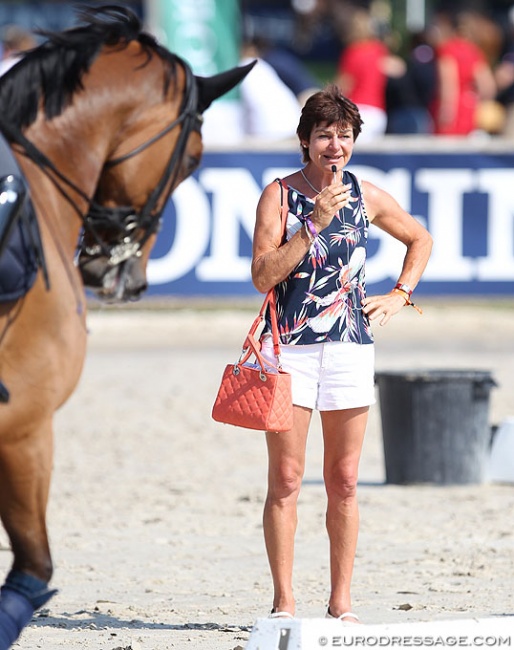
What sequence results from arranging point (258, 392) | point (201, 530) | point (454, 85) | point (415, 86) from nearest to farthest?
point (258, 392) < point (201, 530) < point (454, 85) < point (415, 86)

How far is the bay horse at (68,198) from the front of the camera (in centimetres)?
403

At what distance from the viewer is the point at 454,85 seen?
16234mm

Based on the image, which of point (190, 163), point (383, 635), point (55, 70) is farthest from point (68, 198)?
point (383, 635)

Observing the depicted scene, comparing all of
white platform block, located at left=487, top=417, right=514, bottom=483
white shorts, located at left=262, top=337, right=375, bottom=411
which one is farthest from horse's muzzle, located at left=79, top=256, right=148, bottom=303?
white platform block, located at left=487, top=417, right=514, bottom=483

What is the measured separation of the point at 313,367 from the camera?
500cm

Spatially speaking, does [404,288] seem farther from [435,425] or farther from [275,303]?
[435,425]

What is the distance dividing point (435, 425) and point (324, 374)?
3135mm

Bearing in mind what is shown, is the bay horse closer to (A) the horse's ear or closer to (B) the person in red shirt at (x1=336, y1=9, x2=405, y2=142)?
(A) the horse's ear

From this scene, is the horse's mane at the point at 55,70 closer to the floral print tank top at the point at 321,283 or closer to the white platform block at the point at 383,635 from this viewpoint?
the floral print tank top at the point at 321,283

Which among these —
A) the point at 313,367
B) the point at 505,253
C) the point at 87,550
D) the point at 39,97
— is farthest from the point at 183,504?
the point at 505,253

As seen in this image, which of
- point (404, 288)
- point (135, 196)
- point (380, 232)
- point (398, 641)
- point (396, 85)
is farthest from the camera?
point (396, 85)

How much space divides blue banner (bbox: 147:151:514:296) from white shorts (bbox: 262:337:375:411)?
804 centimetres

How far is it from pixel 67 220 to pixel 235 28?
554 inches

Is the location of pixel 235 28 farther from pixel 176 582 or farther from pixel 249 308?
pixel 176 582
